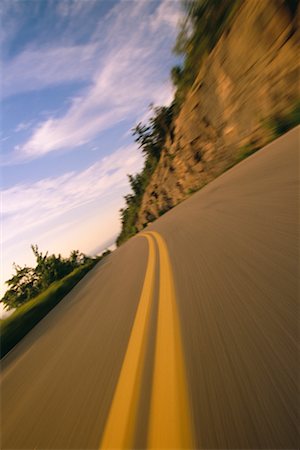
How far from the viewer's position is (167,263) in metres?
5.72

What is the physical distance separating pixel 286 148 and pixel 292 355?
643 centimetres

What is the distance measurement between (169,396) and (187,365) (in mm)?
281

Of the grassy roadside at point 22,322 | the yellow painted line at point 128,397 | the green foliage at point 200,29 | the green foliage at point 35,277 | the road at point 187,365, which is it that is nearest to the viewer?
the road at point 187,365

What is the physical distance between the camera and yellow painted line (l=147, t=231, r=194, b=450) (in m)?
1.47

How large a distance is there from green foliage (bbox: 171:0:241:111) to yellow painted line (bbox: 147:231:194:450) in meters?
16.0

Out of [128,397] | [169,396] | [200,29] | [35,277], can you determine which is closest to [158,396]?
[169,396]

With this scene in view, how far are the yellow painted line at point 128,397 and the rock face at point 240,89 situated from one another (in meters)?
10.7

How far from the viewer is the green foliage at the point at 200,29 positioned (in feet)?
47.3

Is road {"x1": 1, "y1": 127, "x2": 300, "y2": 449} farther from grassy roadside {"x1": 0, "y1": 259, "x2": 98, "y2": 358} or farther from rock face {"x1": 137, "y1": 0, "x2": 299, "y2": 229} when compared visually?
rock face {"x1": 137, "y1": 0, "x2": 299, "y2": 229}

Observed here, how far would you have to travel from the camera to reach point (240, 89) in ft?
45.3

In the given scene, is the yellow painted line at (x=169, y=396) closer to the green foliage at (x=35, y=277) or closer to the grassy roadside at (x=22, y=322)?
the grassy roadside at (x=22, y=322)

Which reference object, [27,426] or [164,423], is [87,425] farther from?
[27,426]

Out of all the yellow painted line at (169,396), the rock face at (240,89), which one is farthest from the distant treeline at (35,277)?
the yellow painted line at (169,396)

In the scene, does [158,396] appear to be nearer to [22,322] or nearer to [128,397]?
[128,397]
